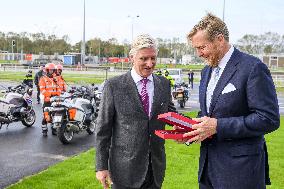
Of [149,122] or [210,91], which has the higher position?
[210,91]

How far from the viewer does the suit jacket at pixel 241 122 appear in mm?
2678

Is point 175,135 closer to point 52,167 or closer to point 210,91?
point 210,91

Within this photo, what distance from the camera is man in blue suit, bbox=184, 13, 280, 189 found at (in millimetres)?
2686

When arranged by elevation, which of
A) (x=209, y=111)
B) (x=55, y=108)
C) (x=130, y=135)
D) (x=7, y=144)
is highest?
(x=209, y=111)

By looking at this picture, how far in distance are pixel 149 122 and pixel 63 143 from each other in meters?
7.07

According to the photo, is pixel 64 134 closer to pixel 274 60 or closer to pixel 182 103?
pixel 182 103

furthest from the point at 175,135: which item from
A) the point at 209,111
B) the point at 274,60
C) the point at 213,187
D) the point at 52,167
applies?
the point at 274,60

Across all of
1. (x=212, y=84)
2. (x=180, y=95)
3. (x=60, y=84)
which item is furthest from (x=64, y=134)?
(x=180, y=95)

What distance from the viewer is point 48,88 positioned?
1146 centimetres

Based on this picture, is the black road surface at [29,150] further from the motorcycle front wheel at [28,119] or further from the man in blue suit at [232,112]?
the man in blue suit at [232,112]

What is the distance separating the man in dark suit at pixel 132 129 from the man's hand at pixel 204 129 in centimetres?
68

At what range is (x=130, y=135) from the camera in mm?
3342

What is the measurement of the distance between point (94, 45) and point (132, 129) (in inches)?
3495

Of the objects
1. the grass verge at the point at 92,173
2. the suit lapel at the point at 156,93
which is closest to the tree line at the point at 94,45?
the grass verge at the point at 92,173
